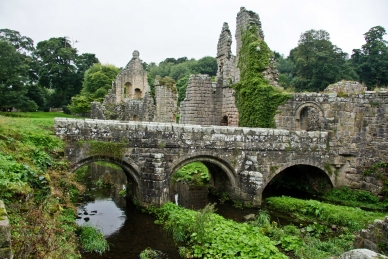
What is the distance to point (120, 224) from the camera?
1169 centimetres

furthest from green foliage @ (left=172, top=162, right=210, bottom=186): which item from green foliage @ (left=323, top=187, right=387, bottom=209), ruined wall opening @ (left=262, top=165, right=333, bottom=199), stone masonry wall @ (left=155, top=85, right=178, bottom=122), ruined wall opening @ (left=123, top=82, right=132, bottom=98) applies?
ruined wall opening @ (left=123, top=82, right=132, bottom=98)

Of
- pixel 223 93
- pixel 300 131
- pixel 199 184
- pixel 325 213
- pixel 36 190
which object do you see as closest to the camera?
pixel 36 190

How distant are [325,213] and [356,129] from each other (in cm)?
534

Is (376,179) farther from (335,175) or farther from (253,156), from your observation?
(253,156)

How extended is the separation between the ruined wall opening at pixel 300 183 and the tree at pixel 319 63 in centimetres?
2487

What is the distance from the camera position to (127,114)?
27.3 m

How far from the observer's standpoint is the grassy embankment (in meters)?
4.93

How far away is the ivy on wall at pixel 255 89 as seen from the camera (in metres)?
17.0

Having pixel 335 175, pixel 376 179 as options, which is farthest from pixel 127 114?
pixel 376 179

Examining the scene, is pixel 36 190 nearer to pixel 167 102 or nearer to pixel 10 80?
pixel 167 102

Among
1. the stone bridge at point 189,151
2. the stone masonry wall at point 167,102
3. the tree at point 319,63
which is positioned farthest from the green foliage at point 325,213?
the tree at point 319,63

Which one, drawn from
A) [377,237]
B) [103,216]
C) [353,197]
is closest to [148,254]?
[103,216]

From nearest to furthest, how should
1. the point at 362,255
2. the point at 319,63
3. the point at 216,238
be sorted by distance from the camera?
the point at 362,255 < the point at 216,238 < the point at 319,63

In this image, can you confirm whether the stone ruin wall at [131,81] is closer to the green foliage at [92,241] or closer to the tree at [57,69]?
the tree at [57,69]
